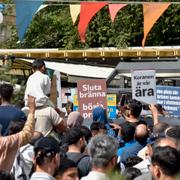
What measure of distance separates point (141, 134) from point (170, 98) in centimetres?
391

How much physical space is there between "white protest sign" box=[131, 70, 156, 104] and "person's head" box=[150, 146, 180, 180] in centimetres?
602

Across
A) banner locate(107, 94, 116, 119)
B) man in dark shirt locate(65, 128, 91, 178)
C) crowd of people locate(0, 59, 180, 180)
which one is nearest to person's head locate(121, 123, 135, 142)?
crowd of people locate(0, 59, 180, 180)

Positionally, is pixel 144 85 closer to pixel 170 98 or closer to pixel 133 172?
pixel 170 98

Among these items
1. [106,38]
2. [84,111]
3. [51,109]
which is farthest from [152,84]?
[106,38]

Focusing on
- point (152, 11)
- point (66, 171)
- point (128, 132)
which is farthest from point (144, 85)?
point (66, 171)

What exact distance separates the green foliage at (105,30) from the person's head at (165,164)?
26561 millimetres

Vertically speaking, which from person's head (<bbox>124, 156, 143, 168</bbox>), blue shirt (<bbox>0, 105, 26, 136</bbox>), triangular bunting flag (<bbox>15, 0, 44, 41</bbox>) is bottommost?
person's head (<bbox>124, 156, 143, 168</bbox>)

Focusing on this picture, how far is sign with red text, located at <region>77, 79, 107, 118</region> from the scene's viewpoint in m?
11.4

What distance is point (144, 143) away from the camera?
795 centimetres

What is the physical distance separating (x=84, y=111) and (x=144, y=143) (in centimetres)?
350

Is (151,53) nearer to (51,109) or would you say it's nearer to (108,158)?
(51,109)

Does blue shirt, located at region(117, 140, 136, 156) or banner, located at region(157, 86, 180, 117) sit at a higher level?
banner, located at region(157, 86, 180, 117)

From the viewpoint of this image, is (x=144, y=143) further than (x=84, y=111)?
No

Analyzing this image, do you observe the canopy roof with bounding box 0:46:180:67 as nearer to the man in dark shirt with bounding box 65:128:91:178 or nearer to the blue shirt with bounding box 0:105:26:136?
the blue shirt with bounding box 0:105:26:136
